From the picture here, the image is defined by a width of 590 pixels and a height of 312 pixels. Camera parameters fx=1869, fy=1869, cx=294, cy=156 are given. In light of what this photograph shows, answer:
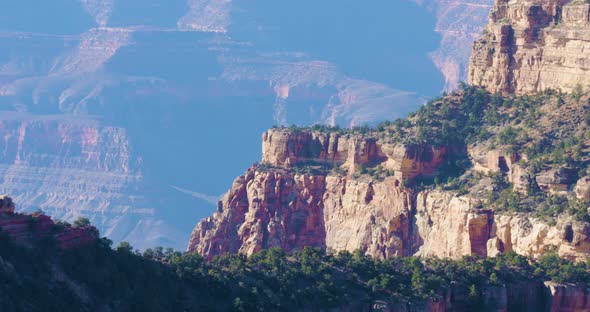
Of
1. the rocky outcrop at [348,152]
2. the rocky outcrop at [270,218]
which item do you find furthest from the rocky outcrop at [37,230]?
the rocky outcrop at [270,218]

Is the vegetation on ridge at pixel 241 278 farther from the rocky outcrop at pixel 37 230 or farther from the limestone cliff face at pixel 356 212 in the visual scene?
the limestone cliff face at pixel 356 212

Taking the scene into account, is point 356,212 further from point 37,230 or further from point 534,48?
point 37,230

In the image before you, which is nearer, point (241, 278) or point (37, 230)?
point (37, 230)

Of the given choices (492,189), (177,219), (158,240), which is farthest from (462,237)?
(177,219)

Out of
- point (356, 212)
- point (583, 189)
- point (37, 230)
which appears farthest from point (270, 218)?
point (37, 230)

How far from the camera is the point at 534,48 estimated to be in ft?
305

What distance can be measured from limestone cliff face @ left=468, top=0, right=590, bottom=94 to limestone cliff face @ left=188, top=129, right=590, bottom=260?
18.2 feet

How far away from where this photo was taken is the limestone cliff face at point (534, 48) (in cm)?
9025

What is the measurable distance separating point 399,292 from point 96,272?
559 inches

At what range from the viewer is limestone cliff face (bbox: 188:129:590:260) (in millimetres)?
84000

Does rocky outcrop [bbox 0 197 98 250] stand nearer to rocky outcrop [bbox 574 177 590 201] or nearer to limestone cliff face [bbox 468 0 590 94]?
rocky outcrop [bbox 574 177 590 201]

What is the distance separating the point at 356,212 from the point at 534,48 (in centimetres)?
1204

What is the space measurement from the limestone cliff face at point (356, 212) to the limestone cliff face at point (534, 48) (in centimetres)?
556

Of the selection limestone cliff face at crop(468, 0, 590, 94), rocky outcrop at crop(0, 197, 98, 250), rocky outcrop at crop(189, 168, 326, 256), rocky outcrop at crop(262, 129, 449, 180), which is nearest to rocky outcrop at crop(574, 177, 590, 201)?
limestone cliff face at crop(468, 0, 590, 94)
